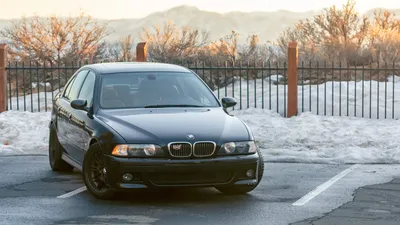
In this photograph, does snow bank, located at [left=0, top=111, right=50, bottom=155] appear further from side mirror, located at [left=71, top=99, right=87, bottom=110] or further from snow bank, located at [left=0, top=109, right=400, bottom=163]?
side mirror, located at [left=71, top=99, right=87, bottom=110]

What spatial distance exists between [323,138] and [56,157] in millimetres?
6138

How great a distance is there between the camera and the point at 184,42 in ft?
105

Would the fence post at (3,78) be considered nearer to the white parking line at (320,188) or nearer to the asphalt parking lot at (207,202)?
the asphalt parking lot at (207,202)

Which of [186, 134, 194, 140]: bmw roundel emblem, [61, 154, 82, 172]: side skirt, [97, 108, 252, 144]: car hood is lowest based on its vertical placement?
[61, 154, 82, 172]: side skirt

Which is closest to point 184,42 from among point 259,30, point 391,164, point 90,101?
point 391,164

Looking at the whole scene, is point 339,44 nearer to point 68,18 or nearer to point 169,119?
point 68,18

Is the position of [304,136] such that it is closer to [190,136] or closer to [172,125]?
[172,125]

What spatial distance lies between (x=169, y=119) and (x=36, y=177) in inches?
110

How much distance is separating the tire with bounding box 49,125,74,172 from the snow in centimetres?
283

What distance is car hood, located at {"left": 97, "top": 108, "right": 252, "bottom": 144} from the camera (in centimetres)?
932

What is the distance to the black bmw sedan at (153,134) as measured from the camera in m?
9.23

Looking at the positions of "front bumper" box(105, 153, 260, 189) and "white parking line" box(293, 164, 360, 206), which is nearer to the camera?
"front bumper" box(105, 153, 260, 189)

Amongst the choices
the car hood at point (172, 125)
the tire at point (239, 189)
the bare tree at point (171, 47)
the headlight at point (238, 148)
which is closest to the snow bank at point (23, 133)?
the car hood at point (172, 125)

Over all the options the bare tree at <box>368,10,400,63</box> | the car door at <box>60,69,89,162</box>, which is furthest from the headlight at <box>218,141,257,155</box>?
the bare tree at <box>368,10,400,63</box>
